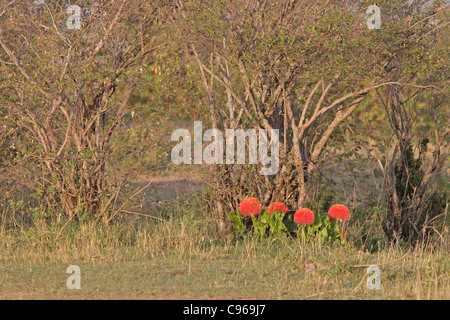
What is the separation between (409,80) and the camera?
9.16 meters

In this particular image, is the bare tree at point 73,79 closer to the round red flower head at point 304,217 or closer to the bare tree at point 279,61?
the bare tree at point 279,61

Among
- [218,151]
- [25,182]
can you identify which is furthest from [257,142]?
[25,182]

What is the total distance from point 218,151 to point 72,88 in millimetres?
1962

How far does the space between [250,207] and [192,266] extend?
5.28ft

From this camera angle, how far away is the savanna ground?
5777 millimetres

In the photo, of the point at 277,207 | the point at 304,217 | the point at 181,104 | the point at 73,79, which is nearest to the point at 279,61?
the point at 181,104

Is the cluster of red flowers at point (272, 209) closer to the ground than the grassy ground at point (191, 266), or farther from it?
farther from it

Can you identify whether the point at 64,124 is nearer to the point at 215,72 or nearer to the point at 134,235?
the point at 134,235

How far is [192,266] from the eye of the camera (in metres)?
6.78

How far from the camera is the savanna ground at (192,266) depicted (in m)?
5.78

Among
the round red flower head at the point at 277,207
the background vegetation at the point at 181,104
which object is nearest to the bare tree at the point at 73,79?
the background vegetation at the point at 181,104

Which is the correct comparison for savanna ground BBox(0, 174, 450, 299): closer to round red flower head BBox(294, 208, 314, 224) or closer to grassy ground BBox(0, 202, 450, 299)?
grassy ground BBox(0, 202, 450, 299)

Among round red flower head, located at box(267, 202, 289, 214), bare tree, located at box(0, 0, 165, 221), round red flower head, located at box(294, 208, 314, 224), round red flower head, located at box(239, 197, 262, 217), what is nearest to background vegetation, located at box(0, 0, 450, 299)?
bare tree, located at box(0, 0, 165, 221)

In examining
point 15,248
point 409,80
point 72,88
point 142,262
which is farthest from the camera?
point 409,80
